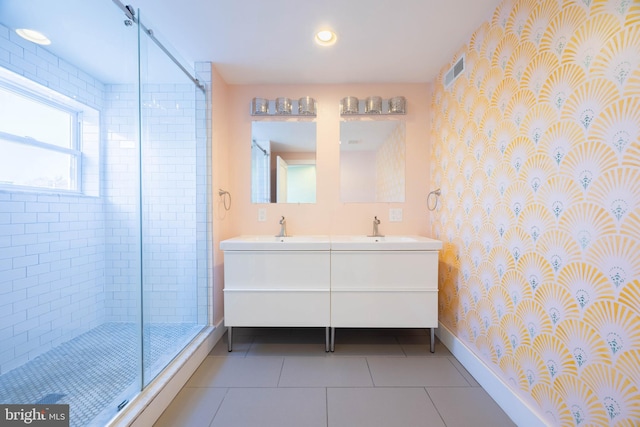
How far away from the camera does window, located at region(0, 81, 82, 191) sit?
147cm

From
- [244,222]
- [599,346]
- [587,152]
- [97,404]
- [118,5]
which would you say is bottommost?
[97,404]

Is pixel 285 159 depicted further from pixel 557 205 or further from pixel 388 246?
pixel 557 205

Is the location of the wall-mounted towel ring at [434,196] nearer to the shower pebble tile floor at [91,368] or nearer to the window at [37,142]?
the shower pebble tile floor at [91,368]

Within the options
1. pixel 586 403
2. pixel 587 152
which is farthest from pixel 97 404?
pixel 587 152

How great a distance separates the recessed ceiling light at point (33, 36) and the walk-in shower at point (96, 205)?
0.03m

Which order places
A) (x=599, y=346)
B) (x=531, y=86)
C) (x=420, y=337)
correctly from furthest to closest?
(x=420, y=337), (x=531, y=86), (x=599, y=346)

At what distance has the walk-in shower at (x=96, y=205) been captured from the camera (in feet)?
4.67

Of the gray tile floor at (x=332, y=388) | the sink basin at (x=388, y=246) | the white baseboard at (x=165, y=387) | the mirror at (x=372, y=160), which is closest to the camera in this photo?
the white baseboard at (x=165, y=387)

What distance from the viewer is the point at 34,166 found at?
1634mm

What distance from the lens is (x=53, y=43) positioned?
1.69m

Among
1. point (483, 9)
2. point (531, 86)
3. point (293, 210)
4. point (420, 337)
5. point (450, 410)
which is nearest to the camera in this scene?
point (531, 86)

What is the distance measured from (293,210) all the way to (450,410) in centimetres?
175

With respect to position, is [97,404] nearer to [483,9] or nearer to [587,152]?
[587,152]

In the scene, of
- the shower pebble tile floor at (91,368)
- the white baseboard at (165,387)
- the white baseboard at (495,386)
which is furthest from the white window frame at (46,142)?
the white baseboard at (495,386)
